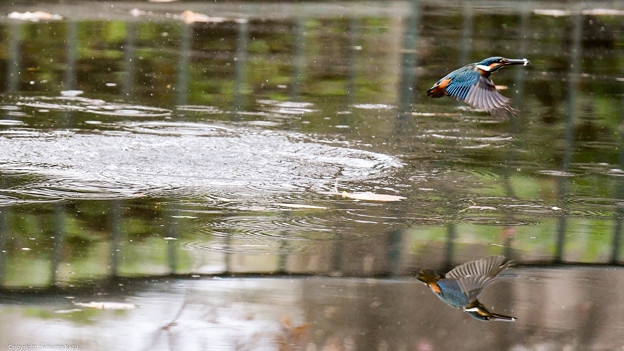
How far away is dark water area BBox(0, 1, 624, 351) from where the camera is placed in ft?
16.8

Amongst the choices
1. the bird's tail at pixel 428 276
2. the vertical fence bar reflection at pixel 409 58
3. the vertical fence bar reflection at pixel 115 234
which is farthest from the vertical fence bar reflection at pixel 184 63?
the bird's tail at pixel 428 276

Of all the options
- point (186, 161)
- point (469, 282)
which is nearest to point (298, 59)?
point (186, 161)

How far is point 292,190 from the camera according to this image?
24.4ft

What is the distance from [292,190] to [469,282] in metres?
1.94

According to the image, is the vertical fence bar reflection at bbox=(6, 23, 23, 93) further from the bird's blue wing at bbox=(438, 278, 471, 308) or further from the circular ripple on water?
the bird's blue wing at bbox=(438, 278, 471, 308)

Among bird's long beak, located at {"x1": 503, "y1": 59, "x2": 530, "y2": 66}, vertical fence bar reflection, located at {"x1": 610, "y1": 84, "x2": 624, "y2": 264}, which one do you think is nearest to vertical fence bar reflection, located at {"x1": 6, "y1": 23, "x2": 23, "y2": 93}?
bird's long beak, located at {"x1": 503, "y1": 59, "x2": 530, "y2": 66}

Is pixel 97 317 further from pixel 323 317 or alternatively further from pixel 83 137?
pixel 83 137

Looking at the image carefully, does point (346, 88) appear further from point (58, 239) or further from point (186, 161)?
point (58, 239)

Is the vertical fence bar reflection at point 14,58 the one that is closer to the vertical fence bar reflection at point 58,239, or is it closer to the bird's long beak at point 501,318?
the vertical fence bar reflection at point 58,239

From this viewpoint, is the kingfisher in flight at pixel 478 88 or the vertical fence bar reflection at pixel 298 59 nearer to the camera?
the kingfisher in flight at pixel 478 88

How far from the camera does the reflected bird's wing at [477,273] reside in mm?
5656

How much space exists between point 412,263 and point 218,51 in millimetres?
7838

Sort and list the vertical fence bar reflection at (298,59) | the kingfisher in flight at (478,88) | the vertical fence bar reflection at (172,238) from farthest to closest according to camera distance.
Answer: the vertical fence bar reflection at (298,59) → the kingfisher in flight at (478,88) → the vertical fence bar reflection at (172,238)

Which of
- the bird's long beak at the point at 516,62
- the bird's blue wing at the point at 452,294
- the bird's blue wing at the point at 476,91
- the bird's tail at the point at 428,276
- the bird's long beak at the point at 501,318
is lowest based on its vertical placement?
the bird's long beak at the point at 501,318
